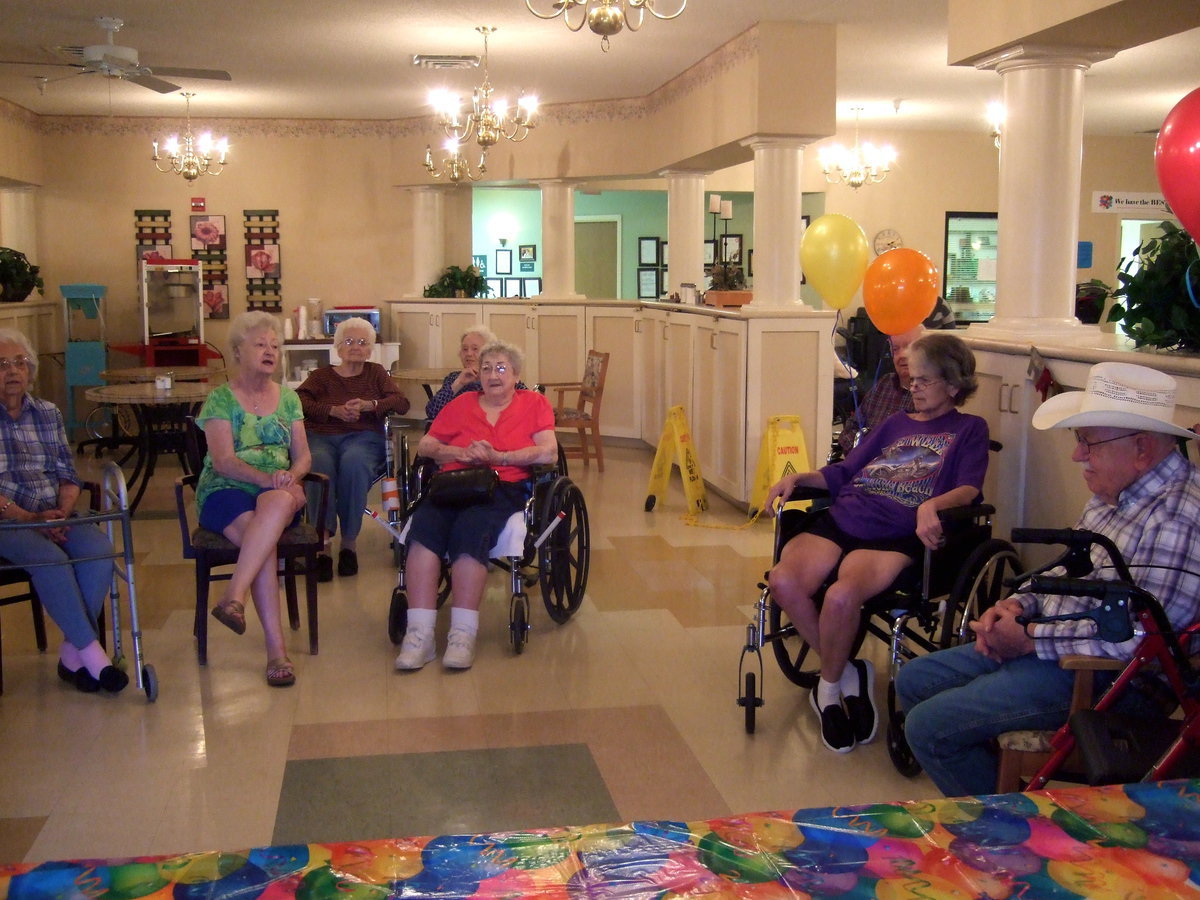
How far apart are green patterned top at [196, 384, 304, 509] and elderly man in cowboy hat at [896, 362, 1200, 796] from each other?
2568 millimetres

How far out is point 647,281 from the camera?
1412 cm

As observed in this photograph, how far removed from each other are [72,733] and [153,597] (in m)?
1.49

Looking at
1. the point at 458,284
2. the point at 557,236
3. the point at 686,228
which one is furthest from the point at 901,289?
the point at 458,284

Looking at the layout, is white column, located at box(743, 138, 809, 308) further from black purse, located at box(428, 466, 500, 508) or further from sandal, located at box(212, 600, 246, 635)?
sandal, located at box(212, 600, 246, 635)

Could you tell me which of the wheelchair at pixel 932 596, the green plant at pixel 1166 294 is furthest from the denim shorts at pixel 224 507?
the green plant at pixel 1166 294

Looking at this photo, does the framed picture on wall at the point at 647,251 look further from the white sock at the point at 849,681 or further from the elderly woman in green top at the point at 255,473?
the white sock at the point at 849,681

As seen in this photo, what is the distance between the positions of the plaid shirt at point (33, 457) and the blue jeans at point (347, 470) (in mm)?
1434

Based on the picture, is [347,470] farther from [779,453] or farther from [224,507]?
[779,453]

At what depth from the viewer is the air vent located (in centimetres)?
777

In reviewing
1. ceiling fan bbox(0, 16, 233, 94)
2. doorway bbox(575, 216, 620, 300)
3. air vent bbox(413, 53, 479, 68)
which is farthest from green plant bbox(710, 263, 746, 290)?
doorway bbox(575, 216, 620, 300)

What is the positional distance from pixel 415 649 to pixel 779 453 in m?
2.68

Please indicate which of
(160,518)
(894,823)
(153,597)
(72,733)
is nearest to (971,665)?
(894,823)

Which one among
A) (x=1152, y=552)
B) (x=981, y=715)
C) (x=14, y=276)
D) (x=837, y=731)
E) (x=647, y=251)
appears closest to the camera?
(x=1152, y=552)

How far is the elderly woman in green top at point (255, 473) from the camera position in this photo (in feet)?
12.8
